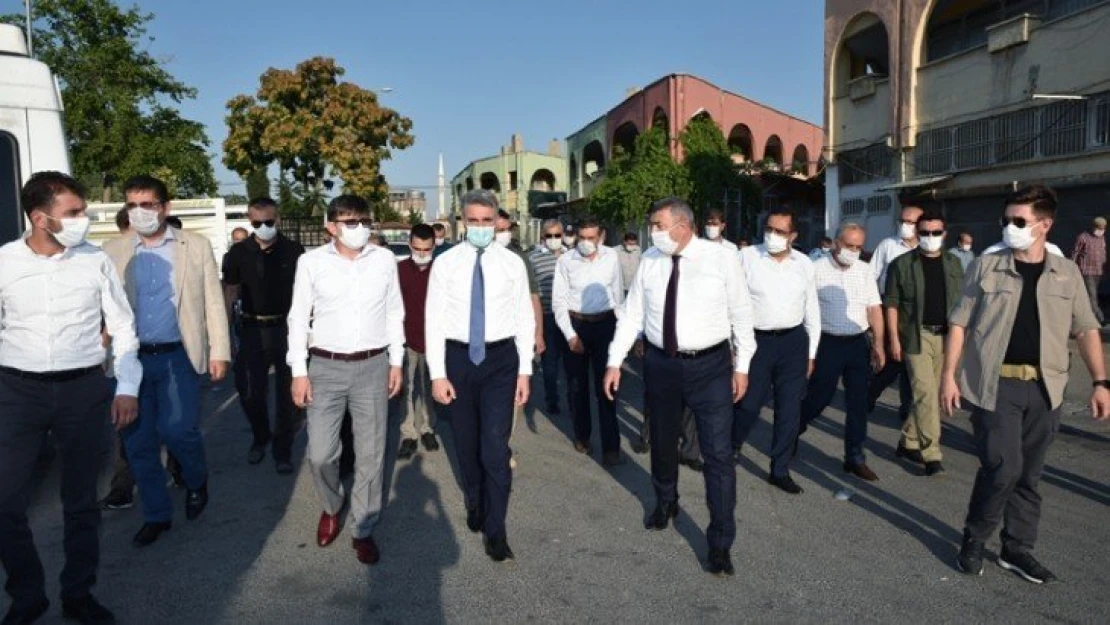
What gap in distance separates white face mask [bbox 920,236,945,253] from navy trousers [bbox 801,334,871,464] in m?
0.79

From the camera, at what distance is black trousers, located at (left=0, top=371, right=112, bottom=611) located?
136 inches

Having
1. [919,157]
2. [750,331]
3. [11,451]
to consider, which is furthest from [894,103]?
[11,451]

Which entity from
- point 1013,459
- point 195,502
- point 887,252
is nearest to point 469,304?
point 195,502

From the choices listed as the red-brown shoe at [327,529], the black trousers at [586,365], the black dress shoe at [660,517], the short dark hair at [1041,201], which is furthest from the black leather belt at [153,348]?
the short dark hair at [1041,201]

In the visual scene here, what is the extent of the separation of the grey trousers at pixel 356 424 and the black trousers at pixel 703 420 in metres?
1.57

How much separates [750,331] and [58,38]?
74.8 ft

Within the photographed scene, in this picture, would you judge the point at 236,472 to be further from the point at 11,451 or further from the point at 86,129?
the point at 86,129

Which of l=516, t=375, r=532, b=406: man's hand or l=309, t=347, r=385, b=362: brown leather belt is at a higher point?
l=309, t=347, r=385, b=362: brown leather belt

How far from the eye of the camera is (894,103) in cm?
2092

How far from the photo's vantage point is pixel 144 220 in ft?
15.6

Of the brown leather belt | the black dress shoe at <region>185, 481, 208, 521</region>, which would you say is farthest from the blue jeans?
the brown leather belt

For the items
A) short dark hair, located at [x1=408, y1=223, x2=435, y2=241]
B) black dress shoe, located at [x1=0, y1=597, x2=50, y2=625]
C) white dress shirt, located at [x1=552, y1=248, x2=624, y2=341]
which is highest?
short dark hair, located at [x1=408, y1=223, x2=435, y2=241]

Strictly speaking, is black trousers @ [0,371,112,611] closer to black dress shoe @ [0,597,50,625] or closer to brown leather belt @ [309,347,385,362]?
black dress shoe @ [0,597,50,625]

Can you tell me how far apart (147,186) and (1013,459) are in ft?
→ 16.3
